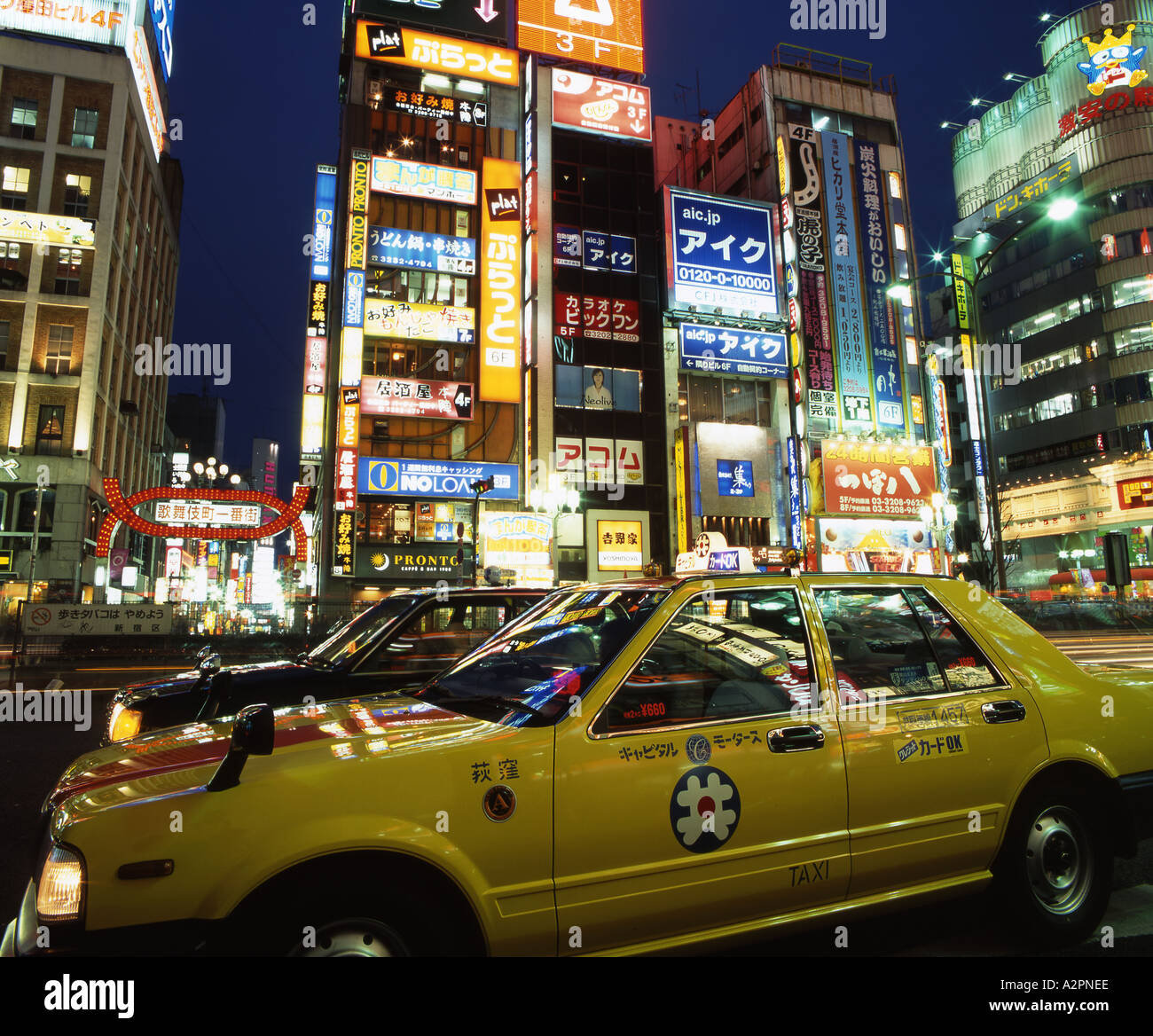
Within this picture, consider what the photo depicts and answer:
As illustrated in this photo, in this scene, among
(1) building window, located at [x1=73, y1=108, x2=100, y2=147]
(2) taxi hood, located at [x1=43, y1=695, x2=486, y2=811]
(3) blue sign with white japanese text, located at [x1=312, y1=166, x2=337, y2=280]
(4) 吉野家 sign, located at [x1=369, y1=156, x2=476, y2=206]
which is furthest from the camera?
(1) building window, located at [x1=73, y1=108, x2=100, y2=147]

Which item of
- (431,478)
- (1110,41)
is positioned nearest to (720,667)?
(431,478)

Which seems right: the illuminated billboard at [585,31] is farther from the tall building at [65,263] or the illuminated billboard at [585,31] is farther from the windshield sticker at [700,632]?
the windshield sticker at [700,632]

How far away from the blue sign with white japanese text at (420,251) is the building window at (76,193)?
53.9 ft

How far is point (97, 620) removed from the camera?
57.4 feet

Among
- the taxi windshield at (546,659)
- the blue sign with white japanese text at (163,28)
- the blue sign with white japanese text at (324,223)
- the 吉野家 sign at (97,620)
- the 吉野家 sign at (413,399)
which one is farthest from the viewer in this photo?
the blue sign with white japanese text at (163,28)

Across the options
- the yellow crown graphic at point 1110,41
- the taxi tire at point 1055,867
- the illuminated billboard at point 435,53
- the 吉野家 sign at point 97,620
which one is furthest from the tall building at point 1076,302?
the taxi tire at point 1055,867

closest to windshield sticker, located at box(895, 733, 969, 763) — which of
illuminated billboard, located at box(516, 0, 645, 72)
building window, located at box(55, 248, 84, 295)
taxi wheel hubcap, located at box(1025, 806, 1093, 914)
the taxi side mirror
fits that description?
taxi wheel hubcap, located at box(1025, 806, 1093, 914)

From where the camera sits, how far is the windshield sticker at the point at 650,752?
273cm

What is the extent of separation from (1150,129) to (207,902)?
61.7m

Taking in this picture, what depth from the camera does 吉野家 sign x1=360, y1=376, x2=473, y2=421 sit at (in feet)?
95.8

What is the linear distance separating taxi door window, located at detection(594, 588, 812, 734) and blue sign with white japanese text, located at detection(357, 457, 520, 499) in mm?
26338

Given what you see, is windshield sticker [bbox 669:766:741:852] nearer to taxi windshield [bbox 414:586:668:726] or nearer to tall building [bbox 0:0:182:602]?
taxi windshield [bbox 414:586:668:726]

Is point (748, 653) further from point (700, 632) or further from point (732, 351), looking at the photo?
point (732, 351)
